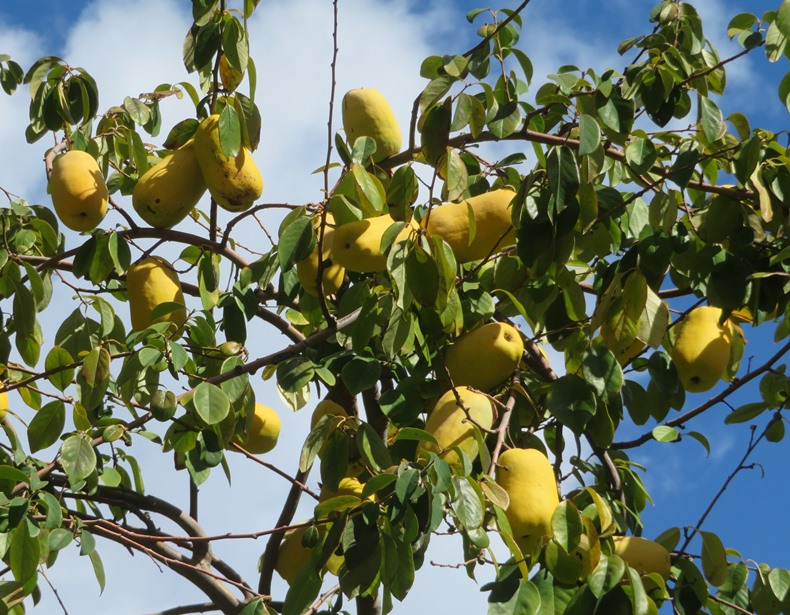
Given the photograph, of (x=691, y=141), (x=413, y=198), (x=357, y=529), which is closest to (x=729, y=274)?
(x=691, y=141)

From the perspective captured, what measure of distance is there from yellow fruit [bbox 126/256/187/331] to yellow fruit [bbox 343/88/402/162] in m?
0.58

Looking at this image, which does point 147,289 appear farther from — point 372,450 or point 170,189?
point 372,450

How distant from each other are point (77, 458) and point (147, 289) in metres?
0.49

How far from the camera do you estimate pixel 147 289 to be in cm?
236

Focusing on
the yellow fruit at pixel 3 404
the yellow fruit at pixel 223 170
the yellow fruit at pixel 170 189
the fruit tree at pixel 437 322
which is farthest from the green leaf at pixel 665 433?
the yellow fruit at pixel 3 404

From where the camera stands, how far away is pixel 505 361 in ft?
6.66

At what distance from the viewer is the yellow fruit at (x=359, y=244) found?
1.99 m

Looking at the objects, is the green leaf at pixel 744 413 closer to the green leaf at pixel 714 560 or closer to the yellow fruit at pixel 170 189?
the green leaf at pixel 714 560

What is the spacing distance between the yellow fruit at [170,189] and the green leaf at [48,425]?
463mm

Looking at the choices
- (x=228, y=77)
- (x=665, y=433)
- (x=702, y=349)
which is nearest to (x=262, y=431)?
(x=228, y=77)


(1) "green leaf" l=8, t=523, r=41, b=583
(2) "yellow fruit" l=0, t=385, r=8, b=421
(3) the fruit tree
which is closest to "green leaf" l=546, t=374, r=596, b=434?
(3) the fruit tree

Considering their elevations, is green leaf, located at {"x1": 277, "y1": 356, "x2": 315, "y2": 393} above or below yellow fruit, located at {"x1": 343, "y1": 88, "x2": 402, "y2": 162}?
below

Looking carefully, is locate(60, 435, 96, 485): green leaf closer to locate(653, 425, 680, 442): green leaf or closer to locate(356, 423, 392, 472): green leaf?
locate(356, 423, 392, 472): green leaf

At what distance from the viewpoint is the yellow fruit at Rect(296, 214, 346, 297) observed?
7.21 feet
